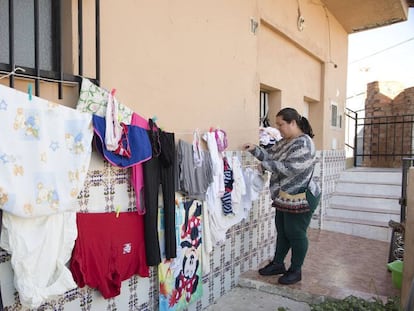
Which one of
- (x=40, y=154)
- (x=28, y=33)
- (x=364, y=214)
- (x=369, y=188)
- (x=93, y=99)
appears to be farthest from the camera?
(x=369, y=188)

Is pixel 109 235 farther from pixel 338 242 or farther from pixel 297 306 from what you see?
pixel 338 242

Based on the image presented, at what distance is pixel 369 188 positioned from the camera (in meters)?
5.86

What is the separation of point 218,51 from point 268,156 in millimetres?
1071

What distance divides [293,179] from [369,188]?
3.58 meters

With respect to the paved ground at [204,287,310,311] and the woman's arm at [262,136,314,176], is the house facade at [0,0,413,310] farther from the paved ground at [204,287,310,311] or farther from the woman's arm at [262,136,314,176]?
the woman's arm at [262,136,314,176]

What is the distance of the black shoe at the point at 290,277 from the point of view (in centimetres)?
310

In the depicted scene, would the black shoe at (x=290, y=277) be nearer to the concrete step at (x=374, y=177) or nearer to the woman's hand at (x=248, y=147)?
the woman's hand at (x=248, y=147)

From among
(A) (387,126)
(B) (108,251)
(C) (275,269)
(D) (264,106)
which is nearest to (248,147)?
(C) (275,269)

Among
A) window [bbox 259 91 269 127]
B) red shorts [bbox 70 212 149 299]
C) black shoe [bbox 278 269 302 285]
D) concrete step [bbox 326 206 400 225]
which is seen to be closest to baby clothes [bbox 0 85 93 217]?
red shorts [bbox 70 212 149 299]

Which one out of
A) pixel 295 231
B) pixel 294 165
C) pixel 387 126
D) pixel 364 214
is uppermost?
pixel 387 126

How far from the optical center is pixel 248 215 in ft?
11.9

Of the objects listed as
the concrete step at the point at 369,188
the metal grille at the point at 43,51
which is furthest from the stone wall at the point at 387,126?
the metal grille at the point at 43,51

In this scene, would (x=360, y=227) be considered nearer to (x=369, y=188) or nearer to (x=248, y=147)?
(x=369, y=188)

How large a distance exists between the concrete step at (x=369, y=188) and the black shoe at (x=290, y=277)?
3271 millimetres
